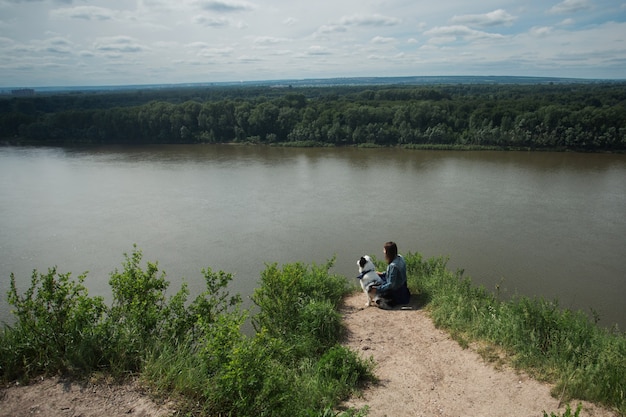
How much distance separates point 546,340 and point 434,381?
4.11ft

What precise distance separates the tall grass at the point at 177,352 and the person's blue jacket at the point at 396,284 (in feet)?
3.32

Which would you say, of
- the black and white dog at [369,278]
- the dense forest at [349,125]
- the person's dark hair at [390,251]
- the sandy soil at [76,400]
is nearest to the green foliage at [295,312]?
the black and white dog at [369,278]

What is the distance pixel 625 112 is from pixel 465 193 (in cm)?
1787

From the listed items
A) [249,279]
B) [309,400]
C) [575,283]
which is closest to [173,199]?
[249,279]

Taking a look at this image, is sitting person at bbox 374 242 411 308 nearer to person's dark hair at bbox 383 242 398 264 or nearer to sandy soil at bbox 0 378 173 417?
person's dark hair at bbox 383 242 398 264

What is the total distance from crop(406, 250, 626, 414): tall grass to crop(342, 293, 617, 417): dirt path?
0.40ft

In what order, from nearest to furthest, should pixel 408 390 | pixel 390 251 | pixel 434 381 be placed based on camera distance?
pixel 408 390 < pixel 434 381 < pixel 390 251

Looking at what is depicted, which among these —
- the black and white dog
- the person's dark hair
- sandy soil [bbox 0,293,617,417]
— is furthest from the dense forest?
sandy soil [bbox 0,293,617,417]

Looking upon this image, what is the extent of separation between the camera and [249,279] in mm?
8797

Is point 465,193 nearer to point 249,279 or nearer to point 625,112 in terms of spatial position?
point 249,279

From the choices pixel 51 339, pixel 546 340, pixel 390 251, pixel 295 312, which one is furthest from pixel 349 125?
pixel 51 339

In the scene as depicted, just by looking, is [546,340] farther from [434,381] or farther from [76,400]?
[76,400]

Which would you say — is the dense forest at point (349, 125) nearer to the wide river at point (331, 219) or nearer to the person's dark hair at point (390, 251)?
the wide river at point (331, 219)

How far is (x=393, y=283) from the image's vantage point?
16.8ft
